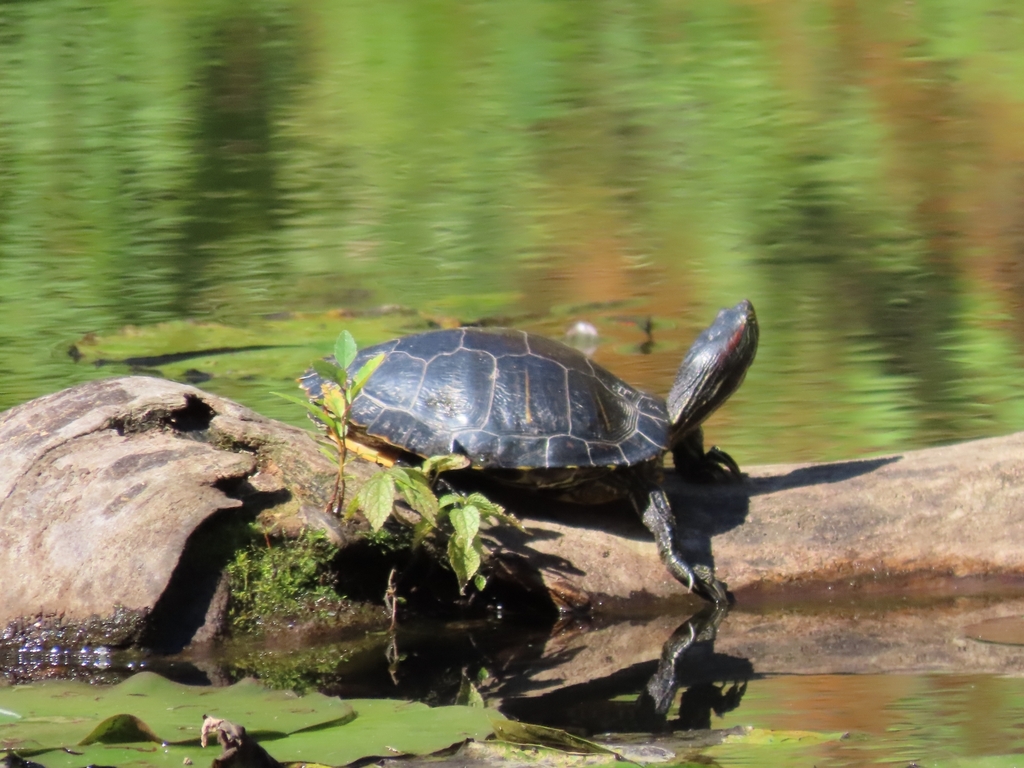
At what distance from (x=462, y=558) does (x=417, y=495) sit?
162mm

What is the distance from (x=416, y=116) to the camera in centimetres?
757

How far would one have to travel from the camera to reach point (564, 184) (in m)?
6.89

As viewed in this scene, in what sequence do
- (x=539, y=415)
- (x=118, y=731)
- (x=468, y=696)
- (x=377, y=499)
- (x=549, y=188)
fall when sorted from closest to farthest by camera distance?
(x=118, y=731), (x=468, y=696), (x=377, y=499), (x=539, y=415), (x=549, y=188)

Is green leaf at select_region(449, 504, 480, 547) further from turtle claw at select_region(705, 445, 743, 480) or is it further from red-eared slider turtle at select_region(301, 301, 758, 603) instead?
turtle claw at select_region(705, 445, 743, 480)

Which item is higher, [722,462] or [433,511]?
[433,511]

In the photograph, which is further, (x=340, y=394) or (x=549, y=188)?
(x=549, y=188)

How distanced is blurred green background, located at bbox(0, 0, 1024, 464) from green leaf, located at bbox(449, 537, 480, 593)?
1.43 metres

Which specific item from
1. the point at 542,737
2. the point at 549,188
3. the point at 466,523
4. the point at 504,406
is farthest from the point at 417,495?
the point at 549,188

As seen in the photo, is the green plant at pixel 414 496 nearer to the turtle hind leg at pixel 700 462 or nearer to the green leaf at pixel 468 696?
the green leaf at pixel 468 696

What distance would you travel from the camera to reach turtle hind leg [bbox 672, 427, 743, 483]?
11.7ft

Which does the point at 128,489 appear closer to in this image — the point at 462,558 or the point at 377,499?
the point at 377,499

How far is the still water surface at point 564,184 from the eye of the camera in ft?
17.0

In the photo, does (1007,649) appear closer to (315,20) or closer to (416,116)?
(416,116)

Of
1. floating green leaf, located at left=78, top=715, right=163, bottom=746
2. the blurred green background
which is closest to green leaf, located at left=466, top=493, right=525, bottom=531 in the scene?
floating green leaf, located at left=78, top=715, right=163, bottom=746
